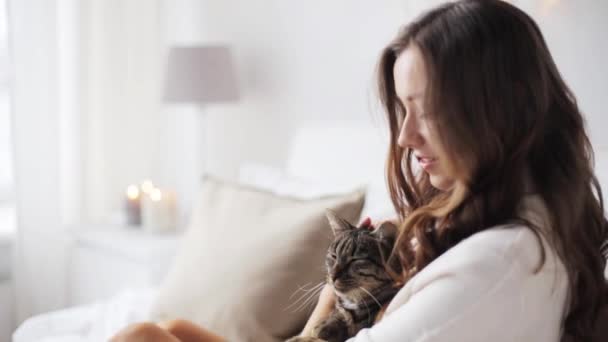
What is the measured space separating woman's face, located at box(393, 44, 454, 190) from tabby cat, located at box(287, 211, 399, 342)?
0.16 metres

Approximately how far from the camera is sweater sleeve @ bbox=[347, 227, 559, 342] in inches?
37.2

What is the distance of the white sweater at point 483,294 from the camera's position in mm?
945

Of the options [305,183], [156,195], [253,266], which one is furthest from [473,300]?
[156,195]

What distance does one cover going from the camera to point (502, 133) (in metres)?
1.00

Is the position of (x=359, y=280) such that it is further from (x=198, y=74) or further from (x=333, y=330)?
(x=198, y=74)

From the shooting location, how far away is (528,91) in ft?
3.30

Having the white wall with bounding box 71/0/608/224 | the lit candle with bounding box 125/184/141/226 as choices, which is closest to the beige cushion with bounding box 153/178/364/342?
the white wall with bounding box 71/0/608/224

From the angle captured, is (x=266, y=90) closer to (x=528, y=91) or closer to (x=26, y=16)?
(x=26, y=16)

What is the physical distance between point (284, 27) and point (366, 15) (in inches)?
17.1

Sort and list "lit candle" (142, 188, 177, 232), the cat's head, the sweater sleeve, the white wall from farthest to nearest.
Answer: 1. "lit candle" (142, 188, 177, 232)
2. the white wall
3. the cat's head
4. the sweater sleeve

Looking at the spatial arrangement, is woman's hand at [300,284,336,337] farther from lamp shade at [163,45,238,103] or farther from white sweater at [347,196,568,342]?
lamp shade at [163,45,238,103]

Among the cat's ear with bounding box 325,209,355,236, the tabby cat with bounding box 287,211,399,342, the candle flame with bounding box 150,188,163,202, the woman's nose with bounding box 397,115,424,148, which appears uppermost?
the woman's nose with bounding box 397,115,424,148

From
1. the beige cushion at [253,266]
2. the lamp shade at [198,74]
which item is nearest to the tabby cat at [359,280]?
the beige cushion at [253,266]

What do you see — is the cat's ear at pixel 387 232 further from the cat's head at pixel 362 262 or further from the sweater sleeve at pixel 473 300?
the sweater sleeve at pixel 473 300
